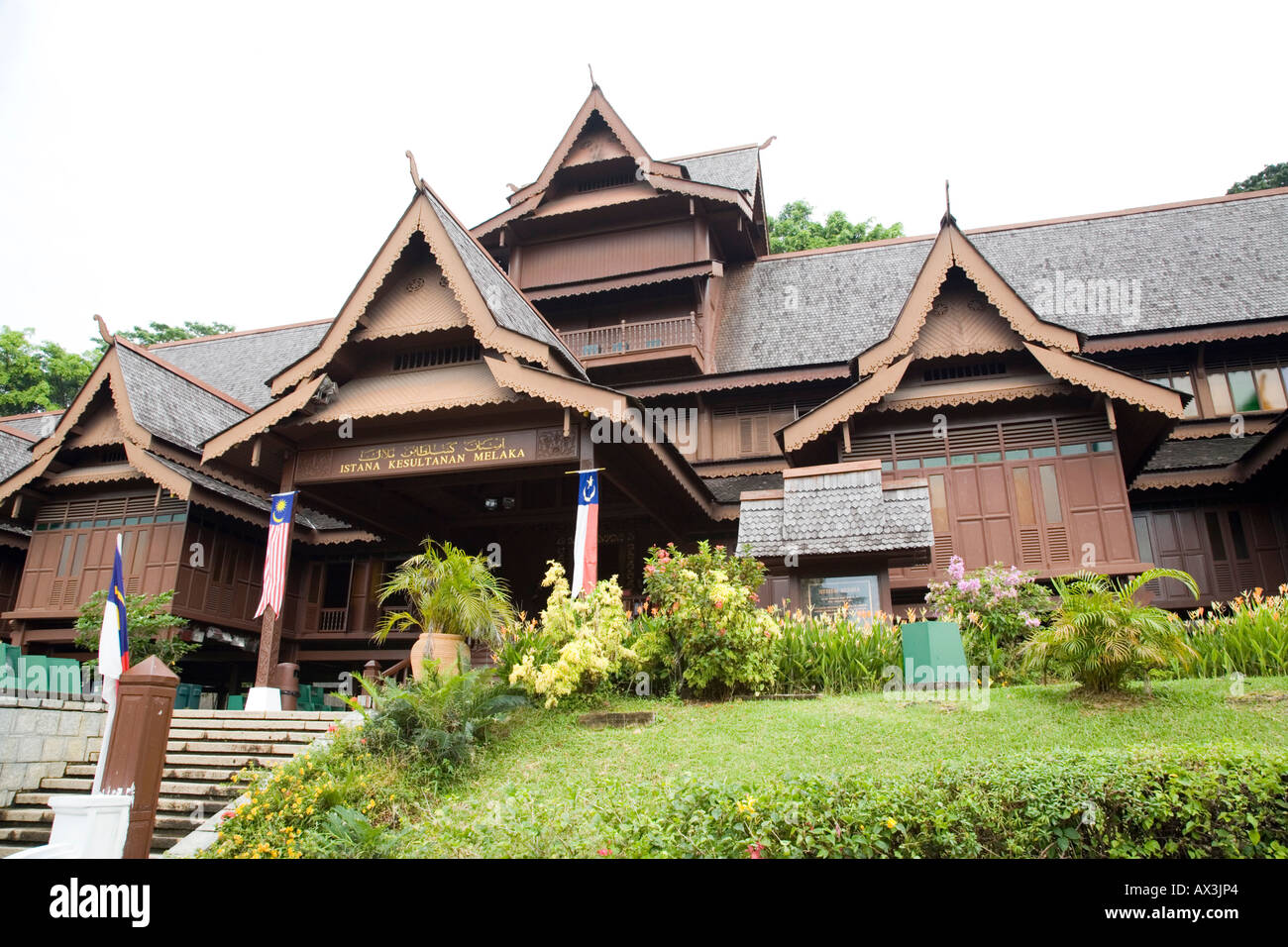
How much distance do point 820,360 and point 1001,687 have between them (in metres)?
11.2

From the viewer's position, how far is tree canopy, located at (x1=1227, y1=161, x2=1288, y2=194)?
36.6 m

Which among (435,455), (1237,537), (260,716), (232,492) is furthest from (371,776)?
(1237,537)

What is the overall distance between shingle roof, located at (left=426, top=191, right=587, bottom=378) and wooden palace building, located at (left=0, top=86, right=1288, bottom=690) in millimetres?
104

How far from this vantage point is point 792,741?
772cm

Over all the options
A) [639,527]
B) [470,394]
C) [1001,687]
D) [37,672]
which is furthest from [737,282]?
[37,672]

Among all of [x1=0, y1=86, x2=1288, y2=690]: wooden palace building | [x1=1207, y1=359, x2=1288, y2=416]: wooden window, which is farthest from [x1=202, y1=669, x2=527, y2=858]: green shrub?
[x1=1207, y1=359, x2=1288, y2=416]: wooden window

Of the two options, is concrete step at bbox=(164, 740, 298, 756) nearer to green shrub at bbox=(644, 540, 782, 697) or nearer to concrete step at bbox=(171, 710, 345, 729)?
concrete step at bbox=(171, 710, 345, 729)

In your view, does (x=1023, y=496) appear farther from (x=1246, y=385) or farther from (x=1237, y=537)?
(x=1246, y=385)

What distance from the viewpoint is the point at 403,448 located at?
1409 centimetres

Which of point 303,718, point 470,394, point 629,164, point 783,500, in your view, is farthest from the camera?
point 629,164
